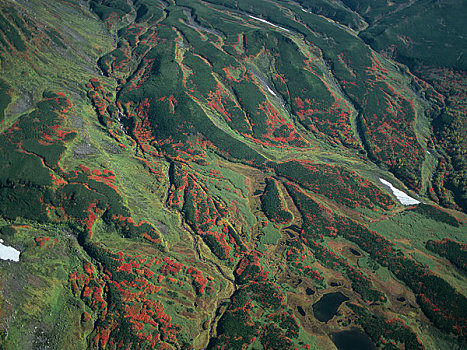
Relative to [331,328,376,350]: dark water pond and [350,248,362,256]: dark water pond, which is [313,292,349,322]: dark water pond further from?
[350,248,362,256]: dark water pond

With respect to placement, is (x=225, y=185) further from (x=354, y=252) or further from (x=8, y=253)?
(x=8, y=253)

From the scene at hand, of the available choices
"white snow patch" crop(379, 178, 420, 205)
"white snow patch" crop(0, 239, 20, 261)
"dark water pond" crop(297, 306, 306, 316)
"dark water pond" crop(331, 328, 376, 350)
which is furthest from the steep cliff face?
"white snow patch" crop(0, 239, 20, 261)

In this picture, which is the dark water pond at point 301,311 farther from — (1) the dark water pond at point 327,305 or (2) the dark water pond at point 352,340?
(2) the dark water pond at point 352,340

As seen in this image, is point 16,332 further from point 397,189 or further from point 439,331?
point 397,189

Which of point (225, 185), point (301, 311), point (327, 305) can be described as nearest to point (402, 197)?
point (327, 305)

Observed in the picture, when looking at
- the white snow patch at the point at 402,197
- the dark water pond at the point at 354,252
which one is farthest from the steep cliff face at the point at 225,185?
the white snow patch at the point at 402,197
